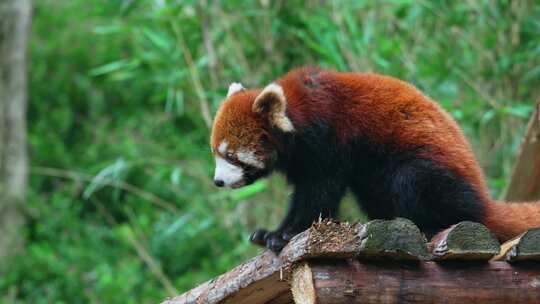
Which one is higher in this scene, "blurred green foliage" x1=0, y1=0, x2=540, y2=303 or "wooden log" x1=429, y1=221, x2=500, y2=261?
"wooden log" x1=429, y1=221, x2=500, y2=261

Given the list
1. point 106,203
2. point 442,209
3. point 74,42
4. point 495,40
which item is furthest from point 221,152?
point 74,42

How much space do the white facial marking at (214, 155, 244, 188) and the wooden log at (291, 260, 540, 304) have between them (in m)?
0.67

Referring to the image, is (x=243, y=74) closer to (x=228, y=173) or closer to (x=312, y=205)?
A: (x=228, y=173)

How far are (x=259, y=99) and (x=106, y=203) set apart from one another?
605 centimetres

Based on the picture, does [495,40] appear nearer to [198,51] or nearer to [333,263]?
[198,51]

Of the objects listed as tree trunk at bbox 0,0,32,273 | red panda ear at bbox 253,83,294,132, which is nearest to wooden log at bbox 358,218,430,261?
red panda ear at bbox 253,83,294,132

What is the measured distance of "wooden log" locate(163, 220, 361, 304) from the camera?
2.24 meters

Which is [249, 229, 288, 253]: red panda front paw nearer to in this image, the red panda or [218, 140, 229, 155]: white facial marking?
the red panda

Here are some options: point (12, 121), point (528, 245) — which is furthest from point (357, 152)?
point (12, 121)

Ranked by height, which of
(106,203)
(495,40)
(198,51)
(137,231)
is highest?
(495,40)

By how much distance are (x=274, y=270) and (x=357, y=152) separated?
59 centimetres

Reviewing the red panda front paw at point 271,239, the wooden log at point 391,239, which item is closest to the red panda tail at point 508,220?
the wooden log at point 391,239

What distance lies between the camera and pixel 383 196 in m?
2.95

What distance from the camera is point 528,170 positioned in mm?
3646
